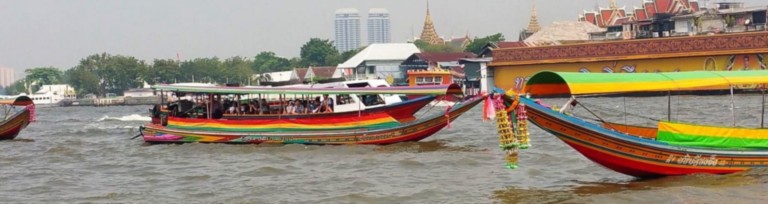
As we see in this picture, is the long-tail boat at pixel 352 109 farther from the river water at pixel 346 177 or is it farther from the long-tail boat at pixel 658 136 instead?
the long-tail boat at pixel 658 136

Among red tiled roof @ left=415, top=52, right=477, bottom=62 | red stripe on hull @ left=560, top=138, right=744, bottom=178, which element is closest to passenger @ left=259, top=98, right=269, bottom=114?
red stripe on hull @ left=560, top=138, right=744, bottom=178

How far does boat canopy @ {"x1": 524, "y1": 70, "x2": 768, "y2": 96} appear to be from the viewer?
33.9 feet

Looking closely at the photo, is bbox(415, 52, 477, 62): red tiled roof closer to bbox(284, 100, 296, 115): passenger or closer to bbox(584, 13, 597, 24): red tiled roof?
bbox(584, 13, 597, 24): red tiled roof

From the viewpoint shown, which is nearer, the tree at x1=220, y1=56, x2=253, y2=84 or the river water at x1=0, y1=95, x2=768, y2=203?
the river water at x1=0, y1=95, x2=768, y2=203

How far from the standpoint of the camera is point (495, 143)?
17984 mm

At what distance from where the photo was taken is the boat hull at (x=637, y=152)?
10.6m

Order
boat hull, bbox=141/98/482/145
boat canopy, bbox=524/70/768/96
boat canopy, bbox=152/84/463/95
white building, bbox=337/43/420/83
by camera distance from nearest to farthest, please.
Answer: boat canopy, bbox=524/70/768/96 < boat canopy, bbox=152/84/463/95 < boat hull, bbox=141/98/482/145 < white building, bbox=337/43/420/83

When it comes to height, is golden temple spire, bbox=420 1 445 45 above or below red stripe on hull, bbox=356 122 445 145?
above

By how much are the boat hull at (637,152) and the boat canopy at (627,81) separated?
38cm

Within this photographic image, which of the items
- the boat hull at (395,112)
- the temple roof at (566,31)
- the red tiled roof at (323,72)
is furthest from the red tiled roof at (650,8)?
the boat hull at (395,112)

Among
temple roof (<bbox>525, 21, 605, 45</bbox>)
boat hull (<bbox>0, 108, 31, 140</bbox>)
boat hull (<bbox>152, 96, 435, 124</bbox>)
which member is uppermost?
temple roof (<bbox>525, 21, 605, 45</bbox>)

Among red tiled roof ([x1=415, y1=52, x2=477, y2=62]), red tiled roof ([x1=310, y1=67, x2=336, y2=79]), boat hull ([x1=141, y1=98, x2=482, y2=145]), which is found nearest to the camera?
boat hull ([x1=141, y1=98, x2=482, y2=145])

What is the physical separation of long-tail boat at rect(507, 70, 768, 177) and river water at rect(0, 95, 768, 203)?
0.19 metres

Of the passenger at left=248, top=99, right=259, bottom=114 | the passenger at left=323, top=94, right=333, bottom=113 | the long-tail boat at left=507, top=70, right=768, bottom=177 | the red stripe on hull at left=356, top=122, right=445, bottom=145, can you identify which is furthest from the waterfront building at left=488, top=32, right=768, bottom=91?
the long-tail boat at left=507, top=70, right=768, bottom=177
